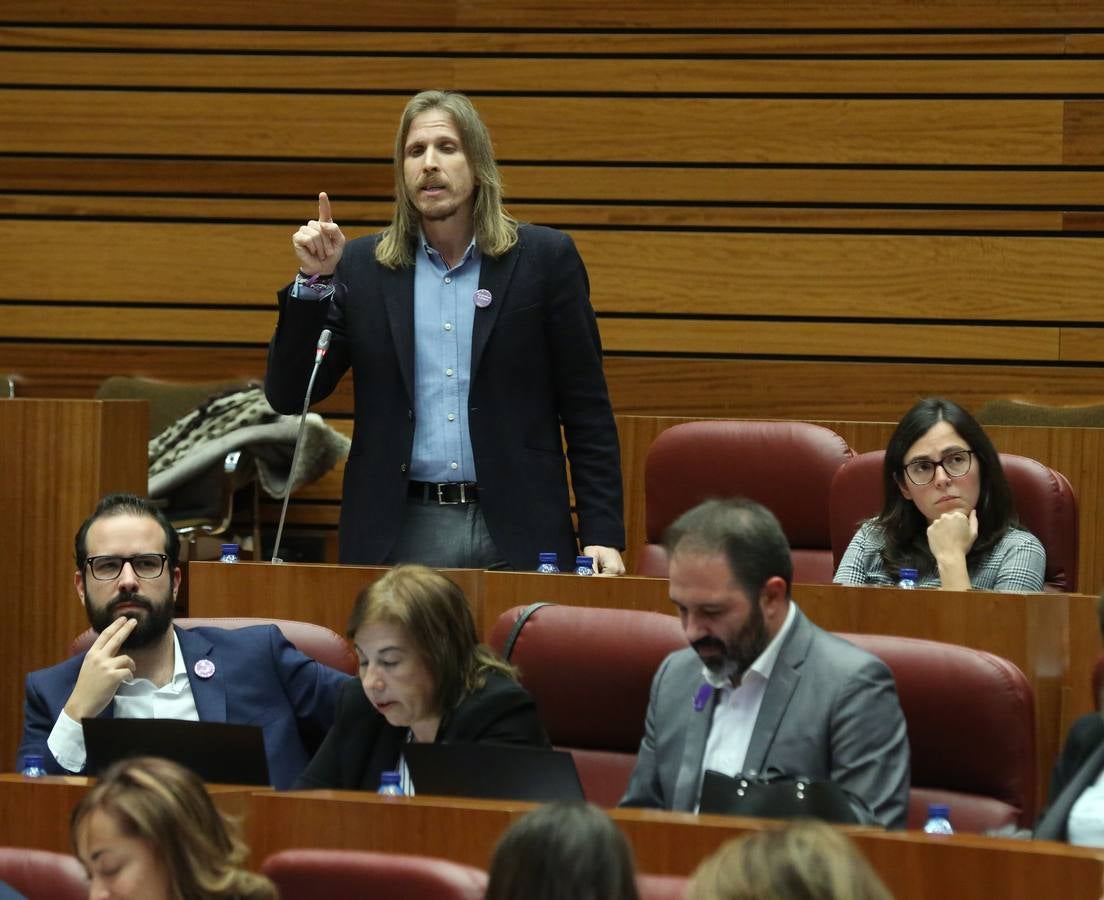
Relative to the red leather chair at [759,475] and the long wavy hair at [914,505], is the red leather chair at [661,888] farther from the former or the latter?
the red leather chair at [759,475]

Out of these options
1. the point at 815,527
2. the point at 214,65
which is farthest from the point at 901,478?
the point at 214,65

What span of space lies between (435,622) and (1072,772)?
36.6 inches

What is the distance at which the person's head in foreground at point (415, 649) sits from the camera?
2.62 metres

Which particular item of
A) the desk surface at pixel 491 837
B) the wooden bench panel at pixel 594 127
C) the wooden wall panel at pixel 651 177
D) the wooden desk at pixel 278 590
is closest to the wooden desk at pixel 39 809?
the desk surface at pixel 491 837

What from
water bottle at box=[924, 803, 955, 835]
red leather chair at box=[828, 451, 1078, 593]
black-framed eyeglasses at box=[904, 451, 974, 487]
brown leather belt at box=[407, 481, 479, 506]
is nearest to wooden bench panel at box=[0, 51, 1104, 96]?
red leather chair at box=[828, 451, 1078, 593]

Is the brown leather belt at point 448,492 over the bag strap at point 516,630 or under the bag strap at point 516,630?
over

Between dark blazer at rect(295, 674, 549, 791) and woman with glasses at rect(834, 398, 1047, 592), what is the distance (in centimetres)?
115

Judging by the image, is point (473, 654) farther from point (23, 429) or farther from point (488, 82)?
point (488, 82)

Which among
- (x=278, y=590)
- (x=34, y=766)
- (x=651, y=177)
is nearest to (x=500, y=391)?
(x=278, y=590)

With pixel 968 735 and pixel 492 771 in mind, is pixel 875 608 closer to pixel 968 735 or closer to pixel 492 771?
pixel 968 735

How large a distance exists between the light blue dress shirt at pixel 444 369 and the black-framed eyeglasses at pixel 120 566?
0.57m

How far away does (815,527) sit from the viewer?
13.6 ft

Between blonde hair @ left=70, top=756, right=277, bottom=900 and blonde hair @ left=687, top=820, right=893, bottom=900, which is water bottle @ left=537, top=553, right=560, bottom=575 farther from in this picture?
blonde hair @ left=687, top=820, right=893, bottom=900

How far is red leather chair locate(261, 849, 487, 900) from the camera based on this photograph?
6.24 ft
